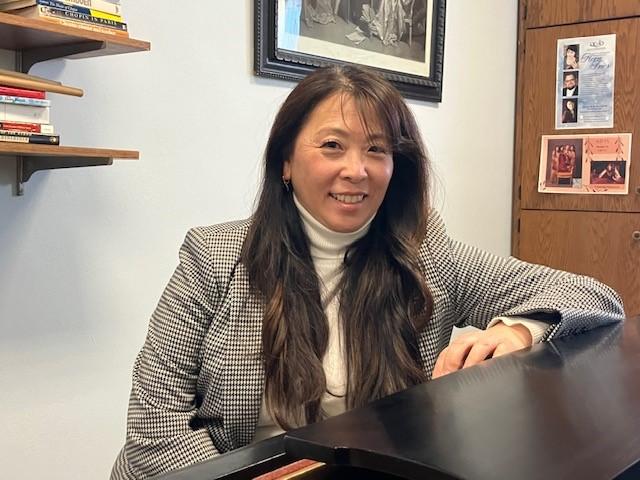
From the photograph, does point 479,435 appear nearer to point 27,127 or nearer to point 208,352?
point 208,352

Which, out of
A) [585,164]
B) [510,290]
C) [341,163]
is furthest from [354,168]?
[585,164]

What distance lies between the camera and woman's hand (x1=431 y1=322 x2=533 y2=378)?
99 centimetres

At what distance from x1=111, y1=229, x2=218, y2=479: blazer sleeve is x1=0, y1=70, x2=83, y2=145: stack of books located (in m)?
0.39

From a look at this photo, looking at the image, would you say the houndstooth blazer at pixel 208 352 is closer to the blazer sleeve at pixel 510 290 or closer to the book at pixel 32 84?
the blazer sleeve at pixel 510 290

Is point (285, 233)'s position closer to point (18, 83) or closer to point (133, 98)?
point (18, 83)

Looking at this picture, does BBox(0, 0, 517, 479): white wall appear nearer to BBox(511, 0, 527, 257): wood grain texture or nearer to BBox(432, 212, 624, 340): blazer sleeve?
BBox(432, 212, 624, 340): blazer sleeve

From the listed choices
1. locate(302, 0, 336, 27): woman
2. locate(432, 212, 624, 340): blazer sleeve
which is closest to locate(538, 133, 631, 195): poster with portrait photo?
locate(302, 0, 336, 27): woman

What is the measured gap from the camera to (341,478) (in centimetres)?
59

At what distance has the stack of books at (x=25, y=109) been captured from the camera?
1299 mm

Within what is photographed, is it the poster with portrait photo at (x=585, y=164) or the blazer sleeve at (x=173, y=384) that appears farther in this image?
the poster with portrait photo at (x=585, y=164)

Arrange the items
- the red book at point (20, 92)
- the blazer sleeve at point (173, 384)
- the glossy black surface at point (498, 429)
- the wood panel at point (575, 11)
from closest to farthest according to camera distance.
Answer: the glossy black surface at point (498, 429)
the blazer sleeve at point (173, 384)
the red book at point (20, 92)
the wood panel at point (575, 11)

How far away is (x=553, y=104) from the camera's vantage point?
3.08 meters

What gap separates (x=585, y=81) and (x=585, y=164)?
33cm

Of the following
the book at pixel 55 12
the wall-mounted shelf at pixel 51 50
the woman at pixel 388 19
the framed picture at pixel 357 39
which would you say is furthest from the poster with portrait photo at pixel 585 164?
the book at pixel 55 12
